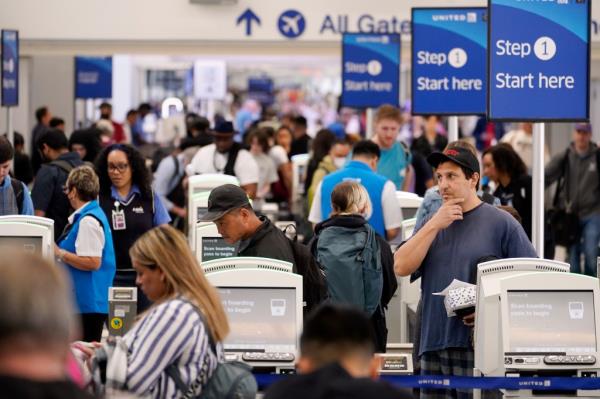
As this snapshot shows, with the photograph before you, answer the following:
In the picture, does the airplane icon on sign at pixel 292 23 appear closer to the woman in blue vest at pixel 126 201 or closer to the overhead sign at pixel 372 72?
the overhead sign at pixel 372 72

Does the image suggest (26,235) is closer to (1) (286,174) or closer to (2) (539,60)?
(2) (539,60)

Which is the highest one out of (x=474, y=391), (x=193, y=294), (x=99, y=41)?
(x=99, y=41)

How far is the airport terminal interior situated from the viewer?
3.99 meters

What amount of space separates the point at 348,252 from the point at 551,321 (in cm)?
195

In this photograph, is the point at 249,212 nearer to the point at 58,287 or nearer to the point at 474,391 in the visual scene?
the point at 474,391

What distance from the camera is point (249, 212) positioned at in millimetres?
7004

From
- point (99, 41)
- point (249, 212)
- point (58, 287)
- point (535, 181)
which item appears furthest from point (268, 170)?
point (58, 287)

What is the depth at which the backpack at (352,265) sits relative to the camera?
8.02 meters

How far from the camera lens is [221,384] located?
502 cm

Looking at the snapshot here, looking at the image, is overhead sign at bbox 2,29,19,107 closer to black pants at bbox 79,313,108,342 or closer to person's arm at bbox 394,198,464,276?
black pants at bbox 79,313,108,342

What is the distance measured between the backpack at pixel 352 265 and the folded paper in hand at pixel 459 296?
1.38 metres

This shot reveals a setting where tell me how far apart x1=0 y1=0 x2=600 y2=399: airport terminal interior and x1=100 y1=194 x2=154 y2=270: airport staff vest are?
0.05 feet

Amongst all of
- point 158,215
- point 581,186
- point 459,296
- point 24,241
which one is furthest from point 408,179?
point 459,296

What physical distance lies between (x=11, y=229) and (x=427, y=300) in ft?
8.03
